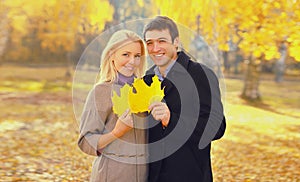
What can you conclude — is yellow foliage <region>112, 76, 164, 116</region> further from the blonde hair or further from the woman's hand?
the blonde hair

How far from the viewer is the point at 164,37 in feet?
7.17

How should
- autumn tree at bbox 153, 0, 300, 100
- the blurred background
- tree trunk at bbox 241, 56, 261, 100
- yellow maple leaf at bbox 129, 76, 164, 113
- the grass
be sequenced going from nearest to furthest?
yellow maple leaf at bbox 129, 76, 164, 113
the blurred background
the grass
autumn tree at bbox 153, 0, 300, 100
tree trunk at bbox 241, 56, 261, 100

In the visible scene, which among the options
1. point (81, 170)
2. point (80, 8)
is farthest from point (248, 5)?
point (80, 8)

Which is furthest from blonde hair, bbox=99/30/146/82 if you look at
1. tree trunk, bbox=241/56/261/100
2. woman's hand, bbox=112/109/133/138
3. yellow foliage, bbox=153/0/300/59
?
tree trunk, bbox=241/56/261/100

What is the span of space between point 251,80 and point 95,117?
47.4ft

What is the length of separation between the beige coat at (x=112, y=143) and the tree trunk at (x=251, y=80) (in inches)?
542

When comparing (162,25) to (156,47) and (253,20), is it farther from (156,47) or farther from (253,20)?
(253,20)

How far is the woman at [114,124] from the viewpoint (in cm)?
206

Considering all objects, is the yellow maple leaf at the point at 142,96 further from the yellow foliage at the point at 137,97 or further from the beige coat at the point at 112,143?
the beige coat at the point at 112,143

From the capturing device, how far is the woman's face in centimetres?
207

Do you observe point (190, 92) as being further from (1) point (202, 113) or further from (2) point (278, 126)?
(2) point (278, 126)

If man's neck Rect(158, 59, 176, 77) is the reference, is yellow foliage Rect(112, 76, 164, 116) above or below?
below

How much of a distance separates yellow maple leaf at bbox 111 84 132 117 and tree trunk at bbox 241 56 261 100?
1391cm

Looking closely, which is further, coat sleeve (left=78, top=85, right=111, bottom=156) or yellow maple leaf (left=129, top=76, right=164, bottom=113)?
coat sleeve (left=78, top=85, right=111, bottom=156)
